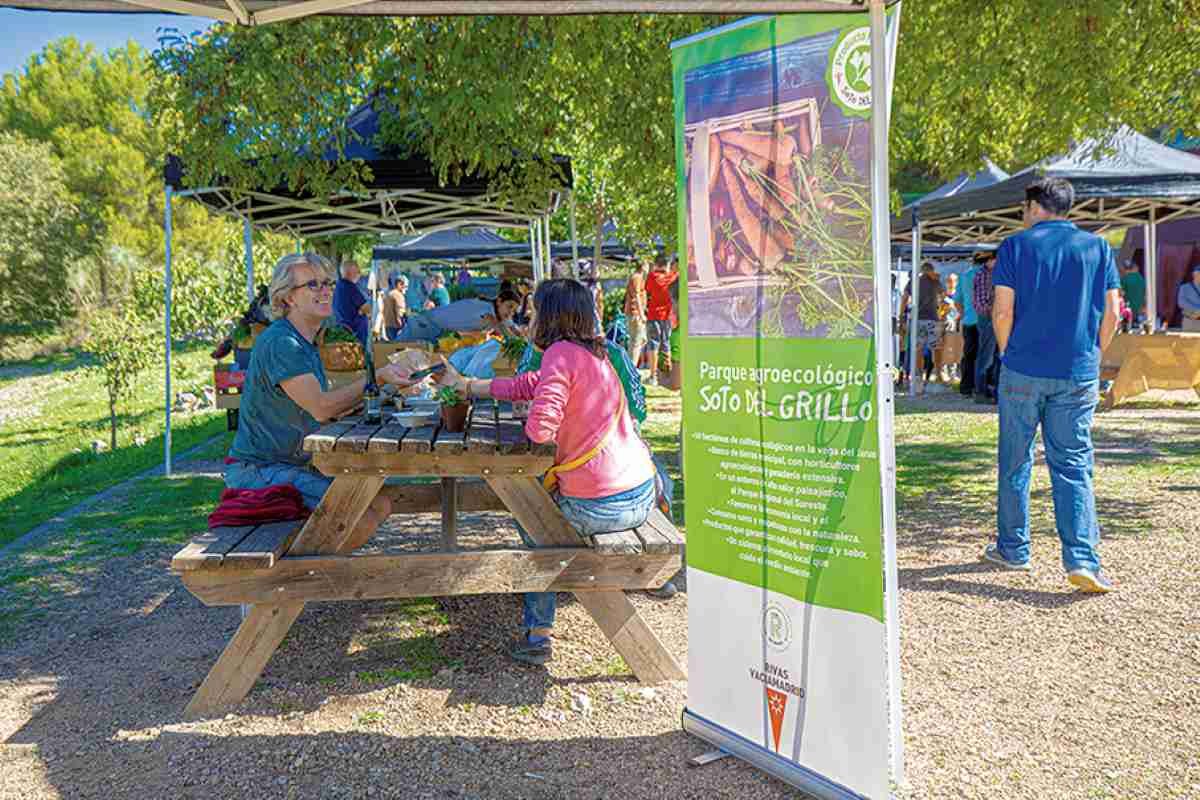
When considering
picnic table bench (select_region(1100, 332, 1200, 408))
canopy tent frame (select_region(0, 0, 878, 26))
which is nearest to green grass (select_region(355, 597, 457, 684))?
canopy tent frame (select_region(0, 0, 878, 26))

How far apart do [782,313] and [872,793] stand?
1.34 metres

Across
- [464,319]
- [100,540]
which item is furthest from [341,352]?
[100,540]

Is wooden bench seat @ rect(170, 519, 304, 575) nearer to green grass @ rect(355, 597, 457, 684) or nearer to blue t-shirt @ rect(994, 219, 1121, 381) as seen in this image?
green grass @ rect(355, 597, 457, 684)

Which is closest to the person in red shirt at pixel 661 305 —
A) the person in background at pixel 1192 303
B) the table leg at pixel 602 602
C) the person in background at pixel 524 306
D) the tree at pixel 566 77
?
the person in background at pixel 524 306

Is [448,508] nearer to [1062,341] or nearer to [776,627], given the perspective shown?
[776,627]

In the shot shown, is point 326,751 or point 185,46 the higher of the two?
point 185,46

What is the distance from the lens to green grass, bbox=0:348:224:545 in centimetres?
845

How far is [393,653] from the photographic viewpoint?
13.6 feet

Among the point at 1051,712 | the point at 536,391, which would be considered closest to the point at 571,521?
the point at 536,391

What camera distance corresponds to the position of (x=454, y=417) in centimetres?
380

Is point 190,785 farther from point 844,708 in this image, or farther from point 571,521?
point 844,708

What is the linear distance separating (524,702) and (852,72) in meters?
2.46

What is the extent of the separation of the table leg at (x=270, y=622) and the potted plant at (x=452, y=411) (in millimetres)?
392

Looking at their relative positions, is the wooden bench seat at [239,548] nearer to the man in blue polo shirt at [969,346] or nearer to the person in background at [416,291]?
the man in blue polo shirt at [969,346]
